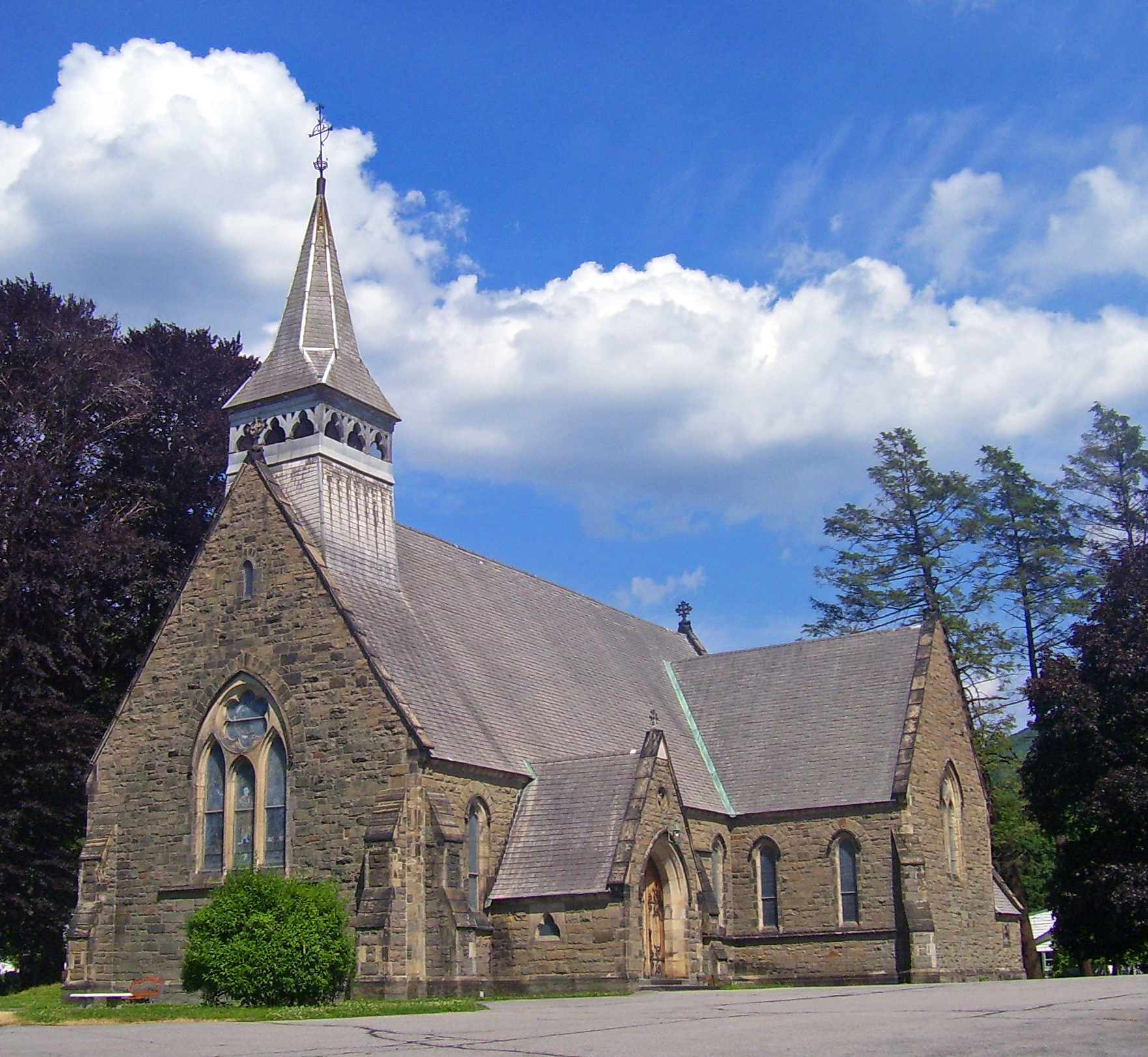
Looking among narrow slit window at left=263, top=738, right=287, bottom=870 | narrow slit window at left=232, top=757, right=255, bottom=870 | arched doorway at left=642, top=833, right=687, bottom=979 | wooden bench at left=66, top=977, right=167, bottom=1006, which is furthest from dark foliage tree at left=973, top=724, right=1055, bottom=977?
wooden bench at left=66, top=977, right=167, bottom=1006

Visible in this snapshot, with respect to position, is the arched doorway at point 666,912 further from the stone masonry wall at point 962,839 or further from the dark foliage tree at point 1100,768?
the dark foliage tree at point 1100,768

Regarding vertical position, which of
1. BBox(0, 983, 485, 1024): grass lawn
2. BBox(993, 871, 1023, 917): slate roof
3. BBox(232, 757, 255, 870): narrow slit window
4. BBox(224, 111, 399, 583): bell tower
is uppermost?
BBox(224, 111, 399, 583): bell tower

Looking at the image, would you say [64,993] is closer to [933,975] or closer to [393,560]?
[393,560]

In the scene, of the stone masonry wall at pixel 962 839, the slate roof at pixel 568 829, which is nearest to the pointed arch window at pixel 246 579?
the slate roof at pixel 568 829

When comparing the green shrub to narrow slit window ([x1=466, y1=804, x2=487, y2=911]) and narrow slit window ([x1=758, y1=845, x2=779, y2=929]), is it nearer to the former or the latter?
narrow slit window ([x1=466, y1=804, x2=487, y2=911])

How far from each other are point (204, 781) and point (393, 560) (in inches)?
262

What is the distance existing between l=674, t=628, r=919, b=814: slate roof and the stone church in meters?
0.11

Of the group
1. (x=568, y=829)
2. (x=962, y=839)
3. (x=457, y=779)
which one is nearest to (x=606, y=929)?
(x=568, y=829)

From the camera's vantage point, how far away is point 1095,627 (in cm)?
3625

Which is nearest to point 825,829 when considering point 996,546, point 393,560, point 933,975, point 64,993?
point 933,975

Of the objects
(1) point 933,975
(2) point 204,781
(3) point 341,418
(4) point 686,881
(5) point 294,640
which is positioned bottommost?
(1) point 933,975

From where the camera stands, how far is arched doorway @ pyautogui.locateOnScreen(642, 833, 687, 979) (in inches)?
1119

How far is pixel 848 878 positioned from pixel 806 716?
17.4 ft

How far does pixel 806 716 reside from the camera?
123 ft
